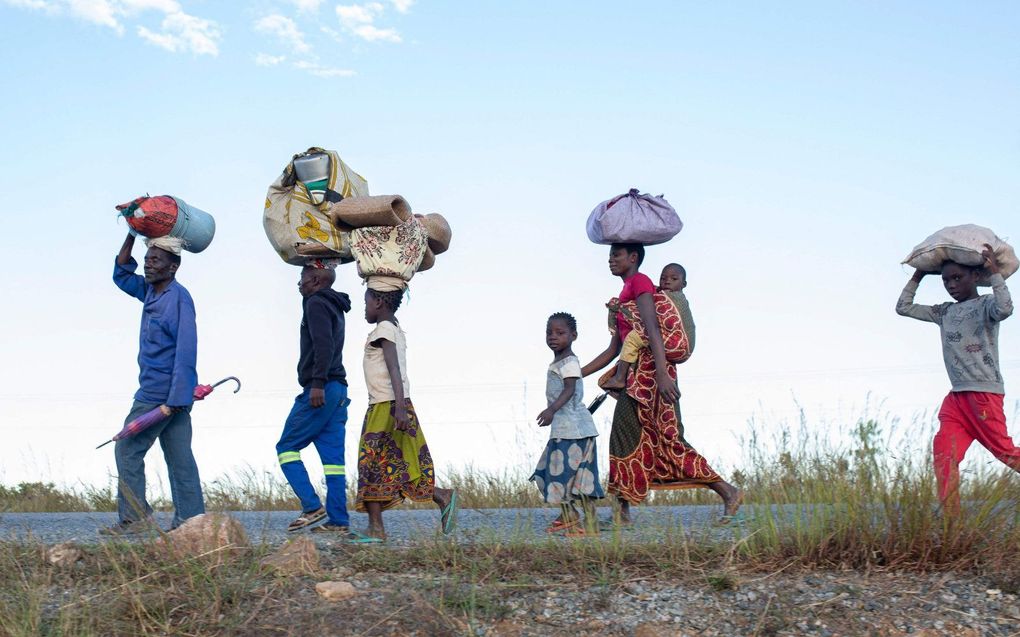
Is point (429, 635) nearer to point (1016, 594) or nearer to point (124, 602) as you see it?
point (124, 602)

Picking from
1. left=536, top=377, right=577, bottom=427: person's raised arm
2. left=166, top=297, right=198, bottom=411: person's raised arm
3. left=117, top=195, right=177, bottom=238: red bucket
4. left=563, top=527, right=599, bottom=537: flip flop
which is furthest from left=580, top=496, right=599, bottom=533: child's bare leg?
left=117, top=195, right=177, bottom=238: red bucket

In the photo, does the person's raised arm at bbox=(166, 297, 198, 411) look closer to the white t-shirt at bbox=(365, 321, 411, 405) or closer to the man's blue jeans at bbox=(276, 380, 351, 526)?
the man's blue jeans at bbox=(276, 380, 351, 526)

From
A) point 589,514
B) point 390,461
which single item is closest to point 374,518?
point 390,461

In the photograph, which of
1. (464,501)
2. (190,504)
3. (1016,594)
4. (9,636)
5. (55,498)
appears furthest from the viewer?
(55,498)

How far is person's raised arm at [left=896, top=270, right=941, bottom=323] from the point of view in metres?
7.54

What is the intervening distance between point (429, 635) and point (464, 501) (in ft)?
16.9

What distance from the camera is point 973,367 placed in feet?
23.3

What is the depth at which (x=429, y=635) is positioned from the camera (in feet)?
15.7

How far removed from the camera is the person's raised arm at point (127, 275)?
7793 millimetres

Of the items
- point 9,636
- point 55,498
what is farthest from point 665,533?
point 55,498

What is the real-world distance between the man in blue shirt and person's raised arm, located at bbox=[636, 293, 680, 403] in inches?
121

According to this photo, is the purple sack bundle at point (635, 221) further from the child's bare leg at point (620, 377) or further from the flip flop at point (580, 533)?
the flip flop at point (580, 533)

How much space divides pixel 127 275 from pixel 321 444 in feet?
6.34

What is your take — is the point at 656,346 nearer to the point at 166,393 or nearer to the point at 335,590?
the point at 335,590
